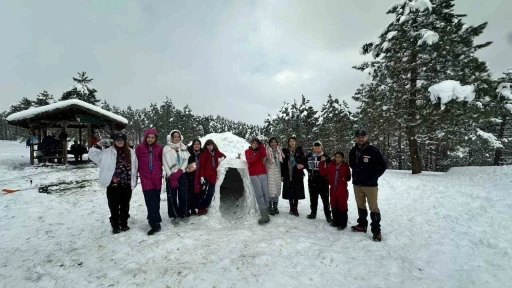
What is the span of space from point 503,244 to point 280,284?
3967 mm

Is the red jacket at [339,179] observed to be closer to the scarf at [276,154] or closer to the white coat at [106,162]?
the scarf at [276,154]

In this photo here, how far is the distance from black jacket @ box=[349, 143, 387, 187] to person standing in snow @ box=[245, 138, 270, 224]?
181cm

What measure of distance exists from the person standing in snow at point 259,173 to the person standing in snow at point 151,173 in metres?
1.82

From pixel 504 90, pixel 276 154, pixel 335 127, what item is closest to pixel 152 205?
pixel 276 154

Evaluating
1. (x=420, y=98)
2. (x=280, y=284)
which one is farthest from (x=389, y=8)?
(x=280, y=284)

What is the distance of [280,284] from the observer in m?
2.85

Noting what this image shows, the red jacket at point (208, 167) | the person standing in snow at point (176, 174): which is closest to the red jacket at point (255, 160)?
the red jacket at point (208, 167)

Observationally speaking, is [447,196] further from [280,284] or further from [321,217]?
[280,284]

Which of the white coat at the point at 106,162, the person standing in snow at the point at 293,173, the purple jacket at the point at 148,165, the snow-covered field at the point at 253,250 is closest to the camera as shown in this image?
the snow-covered field at the point at 253,250

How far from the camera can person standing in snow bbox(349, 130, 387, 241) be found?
163 inches

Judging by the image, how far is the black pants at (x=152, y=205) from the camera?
422cm

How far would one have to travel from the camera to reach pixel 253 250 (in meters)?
3.64

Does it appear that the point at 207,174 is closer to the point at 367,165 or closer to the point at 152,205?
the point at 152,205

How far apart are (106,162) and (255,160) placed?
2768mm
